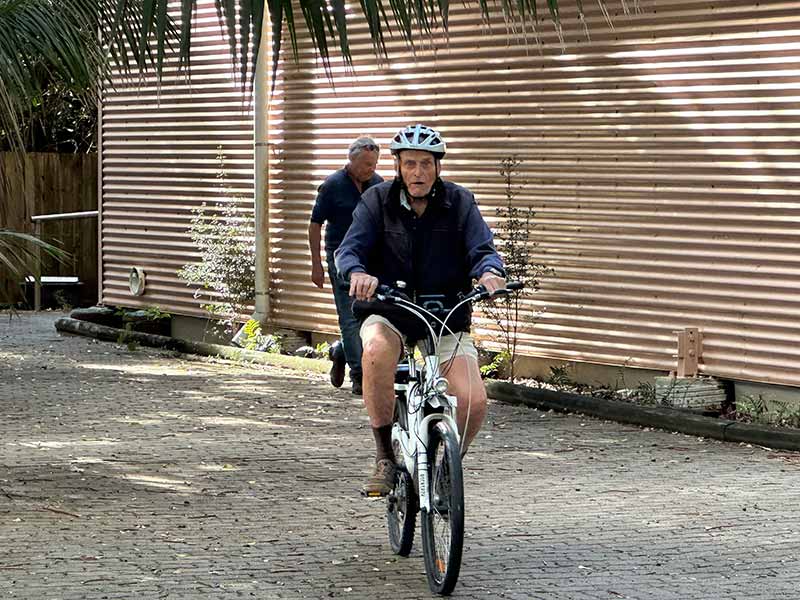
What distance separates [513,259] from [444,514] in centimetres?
664

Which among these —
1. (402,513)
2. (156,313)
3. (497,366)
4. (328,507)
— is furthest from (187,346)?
(402,513)

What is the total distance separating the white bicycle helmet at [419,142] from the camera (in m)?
6.96

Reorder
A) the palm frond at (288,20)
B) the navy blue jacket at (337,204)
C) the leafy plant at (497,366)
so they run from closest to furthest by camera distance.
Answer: the palm frond at (288,20), the navy blue jacket at (337,204), the leafy plant at (497,366)

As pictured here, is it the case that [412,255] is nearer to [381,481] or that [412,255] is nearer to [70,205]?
[381,481]

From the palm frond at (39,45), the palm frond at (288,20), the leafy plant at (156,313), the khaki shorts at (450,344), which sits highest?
the palm frond at (39,45)

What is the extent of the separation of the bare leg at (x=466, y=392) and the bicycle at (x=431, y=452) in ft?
0.21

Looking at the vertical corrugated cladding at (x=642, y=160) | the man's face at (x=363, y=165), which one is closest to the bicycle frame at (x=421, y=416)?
the vertical corrugated cladding at (x=642, y=160)

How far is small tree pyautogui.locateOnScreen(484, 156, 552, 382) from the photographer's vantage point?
13.0 m

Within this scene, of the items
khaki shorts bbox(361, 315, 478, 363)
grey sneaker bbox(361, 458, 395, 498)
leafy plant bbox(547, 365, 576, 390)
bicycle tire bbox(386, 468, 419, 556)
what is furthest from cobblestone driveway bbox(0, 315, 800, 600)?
khaki shorts bbox(361, 315, 478, 363)

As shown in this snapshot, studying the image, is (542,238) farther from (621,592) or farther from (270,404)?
(621,592)

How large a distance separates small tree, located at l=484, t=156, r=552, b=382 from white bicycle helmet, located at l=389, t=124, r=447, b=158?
5.80m

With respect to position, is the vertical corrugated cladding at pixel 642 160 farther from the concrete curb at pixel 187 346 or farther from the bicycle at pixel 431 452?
the bicycle at pixel 431 452

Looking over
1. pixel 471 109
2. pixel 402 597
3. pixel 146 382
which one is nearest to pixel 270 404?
pixel 146 382

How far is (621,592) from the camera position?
6.52m
